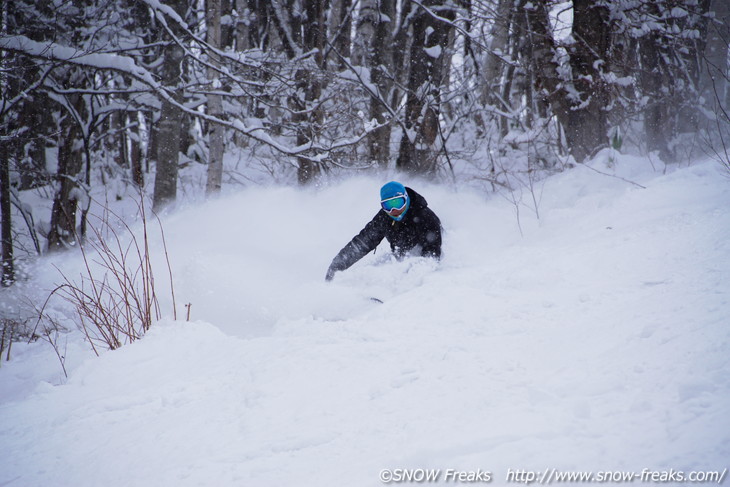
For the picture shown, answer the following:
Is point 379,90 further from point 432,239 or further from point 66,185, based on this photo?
point 66,185

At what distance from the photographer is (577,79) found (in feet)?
21.8

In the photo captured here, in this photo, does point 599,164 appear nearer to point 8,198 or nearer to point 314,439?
point 314,439

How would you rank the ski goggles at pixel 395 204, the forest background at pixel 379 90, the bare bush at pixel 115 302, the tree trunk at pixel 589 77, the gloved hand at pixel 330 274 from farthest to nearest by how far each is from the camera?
1. the tree trunk at pixel 589 77
2. the forest background at pixel 379 90
3. the gloved hand at pixel 330 274
4. the ski goggles at pixel 395 204
5. the bare bush at pixel 115 302

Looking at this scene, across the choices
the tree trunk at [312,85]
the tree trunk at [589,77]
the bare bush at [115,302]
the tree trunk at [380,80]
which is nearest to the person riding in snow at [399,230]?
the bare bush at [115,302]

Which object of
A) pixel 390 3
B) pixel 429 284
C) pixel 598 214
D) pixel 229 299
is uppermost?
pixel 390 3

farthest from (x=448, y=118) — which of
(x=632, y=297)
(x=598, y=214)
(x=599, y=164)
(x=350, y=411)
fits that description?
(x=350, y=411)

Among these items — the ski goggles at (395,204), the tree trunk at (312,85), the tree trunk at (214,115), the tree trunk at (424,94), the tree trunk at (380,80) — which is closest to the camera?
the ski goggles at (395,204)

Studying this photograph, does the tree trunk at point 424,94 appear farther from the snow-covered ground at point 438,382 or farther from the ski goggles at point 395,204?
the snow-covered ground at point 438,382

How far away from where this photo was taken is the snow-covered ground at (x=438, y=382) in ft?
Answer: 4.61

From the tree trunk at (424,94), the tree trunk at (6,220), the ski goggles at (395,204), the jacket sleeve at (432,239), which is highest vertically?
the tree trunk at (424,94)

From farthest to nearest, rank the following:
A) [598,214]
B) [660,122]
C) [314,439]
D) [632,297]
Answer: [660,122], [598,214], [632,297], [314,439]

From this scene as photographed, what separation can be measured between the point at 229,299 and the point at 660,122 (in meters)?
7.77

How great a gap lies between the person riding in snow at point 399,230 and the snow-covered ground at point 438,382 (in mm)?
576

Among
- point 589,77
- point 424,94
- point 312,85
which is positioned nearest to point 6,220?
point 312,85
